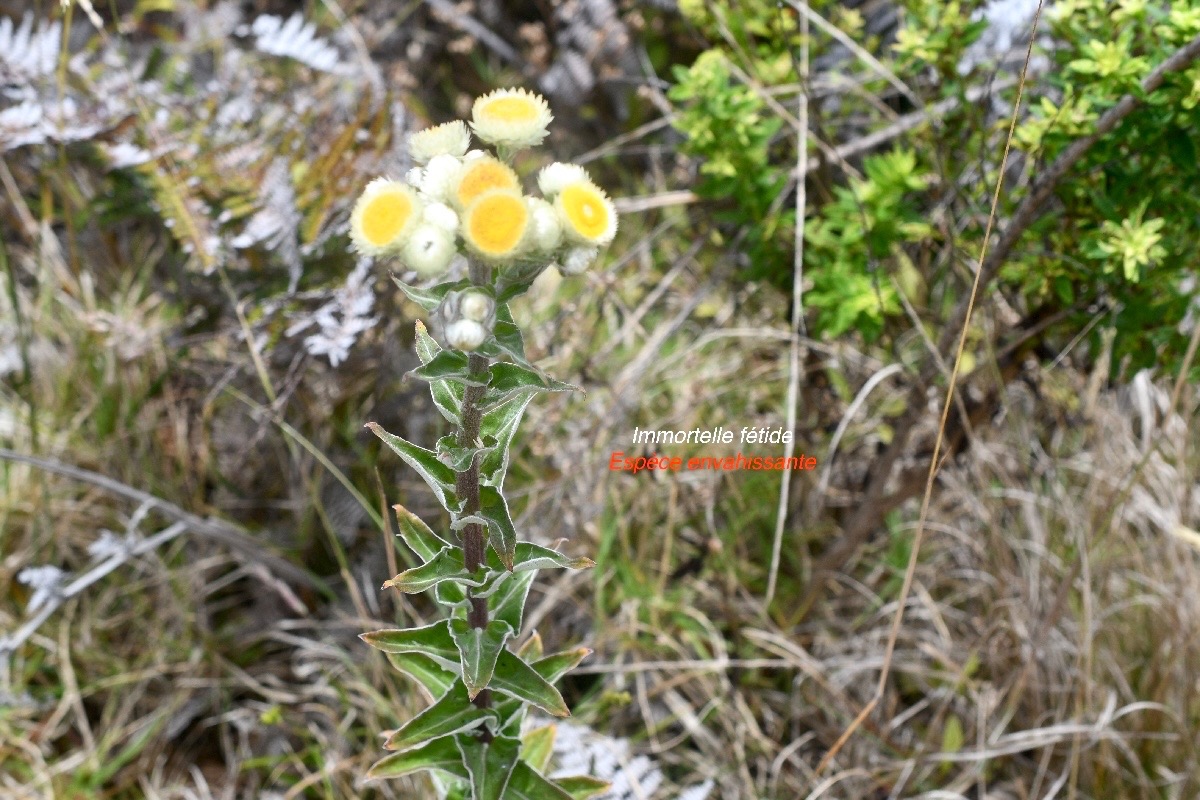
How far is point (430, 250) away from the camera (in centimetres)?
73

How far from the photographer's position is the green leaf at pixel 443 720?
948 mm

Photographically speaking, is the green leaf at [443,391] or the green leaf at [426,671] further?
the green leaf at [426,671]

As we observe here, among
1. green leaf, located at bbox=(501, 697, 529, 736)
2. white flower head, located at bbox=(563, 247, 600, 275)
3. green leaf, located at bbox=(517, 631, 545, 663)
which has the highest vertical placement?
white flower head, located at bbox=(563, 247, 600, 275)

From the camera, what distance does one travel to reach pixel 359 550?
1898 millimetres

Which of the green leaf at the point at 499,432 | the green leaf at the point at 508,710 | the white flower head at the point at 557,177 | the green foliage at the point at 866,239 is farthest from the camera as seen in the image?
the green foliage at the point at 866,239

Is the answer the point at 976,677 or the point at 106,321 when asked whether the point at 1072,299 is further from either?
the point at 106,321

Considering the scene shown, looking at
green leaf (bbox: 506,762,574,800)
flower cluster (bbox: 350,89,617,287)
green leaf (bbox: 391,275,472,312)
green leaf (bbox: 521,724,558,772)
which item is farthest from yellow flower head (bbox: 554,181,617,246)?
green leaf (bbox: 521,724,558,772)

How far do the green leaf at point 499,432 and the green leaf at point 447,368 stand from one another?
0.11 m

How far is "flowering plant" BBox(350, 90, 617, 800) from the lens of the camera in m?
0.74

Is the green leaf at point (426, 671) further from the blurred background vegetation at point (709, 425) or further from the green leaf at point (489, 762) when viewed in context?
the blurred background vegetation at point (709, 425)

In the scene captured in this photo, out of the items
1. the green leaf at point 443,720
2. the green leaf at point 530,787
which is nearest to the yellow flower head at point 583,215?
the green leaf at point 443,720

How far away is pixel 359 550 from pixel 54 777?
0.62 m

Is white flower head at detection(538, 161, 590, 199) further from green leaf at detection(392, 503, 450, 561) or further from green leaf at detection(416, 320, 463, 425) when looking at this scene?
green leaf at detection(392, 503, 450, 561)

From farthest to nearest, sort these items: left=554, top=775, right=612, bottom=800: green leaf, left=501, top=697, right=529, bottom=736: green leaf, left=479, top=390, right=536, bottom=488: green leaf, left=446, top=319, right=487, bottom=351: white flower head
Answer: left=554, top=775, right=612, bottom=800: green leaf, left=501, top=697, right=529, bottom=736: green leaf, left=479, top=390, right=536, bottom=488: green leaf, left=446, top=319, right=487, bottom=351: white flower head
